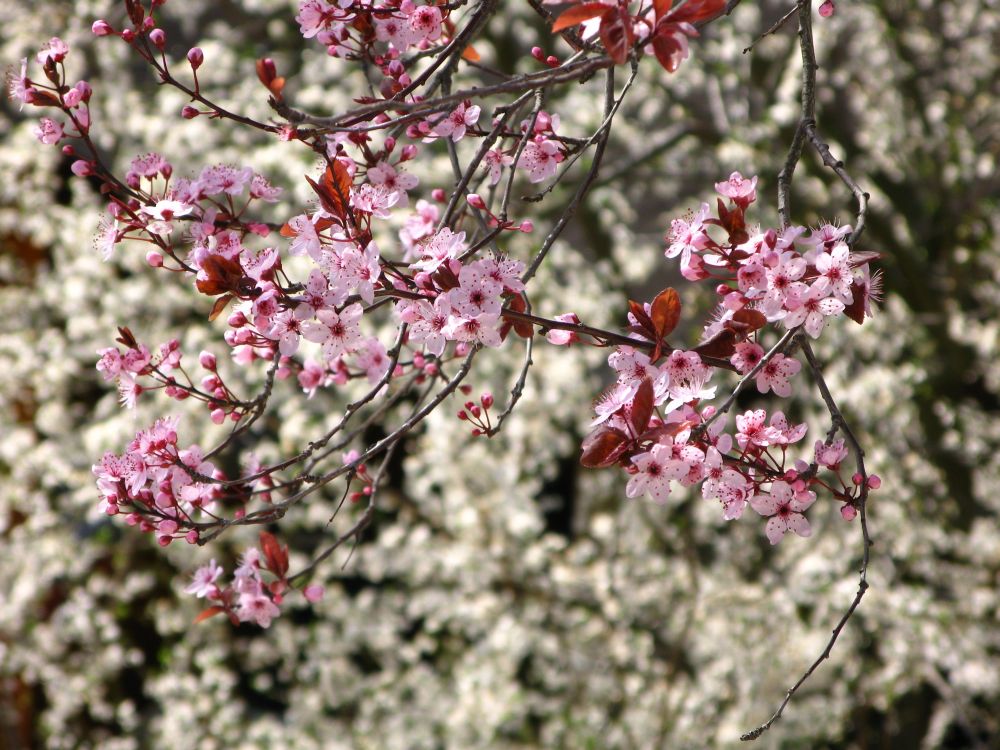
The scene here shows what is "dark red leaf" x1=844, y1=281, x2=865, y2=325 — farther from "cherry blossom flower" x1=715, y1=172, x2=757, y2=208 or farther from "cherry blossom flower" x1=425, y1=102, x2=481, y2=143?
"cherry blossom flower" x1=425, y1=102, x2=481, y2=143

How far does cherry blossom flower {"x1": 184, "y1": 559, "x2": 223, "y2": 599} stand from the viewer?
1.61 meters

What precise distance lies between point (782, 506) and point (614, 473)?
3.32m

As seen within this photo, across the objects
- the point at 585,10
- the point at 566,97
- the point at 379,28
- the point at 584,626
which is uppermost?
the point at 566,97

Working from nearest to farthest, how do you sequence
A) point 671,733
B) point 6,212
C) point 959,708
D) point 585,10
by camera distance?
point 585,10
point 959,708
point 671,733
point 6,212

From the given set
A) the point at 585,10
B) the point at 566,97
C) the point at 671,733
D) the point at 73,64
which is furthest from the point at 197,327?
the point at 585,10

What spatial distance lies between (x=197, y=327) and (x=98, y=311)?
25.9 inches

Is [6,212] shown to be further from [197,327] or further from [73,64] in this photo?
[197,327]

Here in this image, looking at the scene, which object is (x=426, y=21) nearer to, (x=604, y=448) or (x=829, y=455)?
(x=604, y=448)

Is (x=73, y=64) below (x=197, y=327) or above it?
above

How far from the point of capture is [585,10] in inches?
42.6

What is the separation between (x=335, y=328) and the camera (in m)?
1.24

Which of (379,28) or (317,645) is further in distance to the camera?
(317,645)

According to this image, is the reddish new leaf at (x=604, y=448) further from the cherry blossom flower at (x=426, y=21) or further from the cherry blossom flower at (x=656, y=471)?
the cherry blossom flower at (x=426, y=21)

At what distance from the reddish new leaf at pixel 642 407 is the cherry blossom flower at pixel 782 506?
210 millimetres
